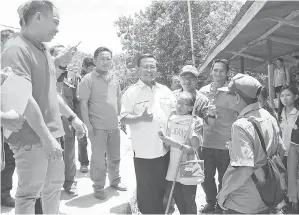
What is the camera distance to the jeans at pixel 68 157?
14.1 ft

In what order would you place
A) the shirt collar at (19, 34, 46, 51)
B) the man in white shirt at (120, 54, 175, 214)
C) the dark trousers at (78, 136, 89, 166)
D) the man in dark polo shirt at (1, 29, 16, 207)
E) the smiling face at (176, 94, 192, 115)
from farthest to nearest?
the dark trousers at (78, 136, 89, 166), the man in dark polo shirt at (1, 29, 16, 207), the man in white shirt at (120, 54, 175, 214), the smiling face at (176, 94, 192, 115), the shirt collar at (19, 34, 46, 51)

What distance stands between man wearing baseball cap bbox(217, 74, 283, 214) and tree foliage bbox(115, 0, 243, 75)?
20.8m

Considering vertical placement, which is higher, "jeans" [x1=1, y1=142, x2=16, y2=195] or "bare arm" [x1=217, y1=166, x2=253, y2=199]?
"bare arm" [x1=217, y1=166, x2=253, y2=199]

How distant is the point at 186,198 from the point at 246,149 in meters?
1.13

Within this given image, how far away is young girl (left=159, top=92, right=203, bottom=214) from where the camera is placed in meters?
3.03

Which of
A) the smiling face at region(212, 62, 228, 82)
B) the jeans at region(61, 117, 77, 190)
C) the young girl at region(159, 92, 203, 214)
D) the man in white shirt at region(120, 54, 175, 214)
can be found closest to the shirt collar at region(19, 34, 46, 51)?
the man in white shirt at region(120, 54, 175, 214)

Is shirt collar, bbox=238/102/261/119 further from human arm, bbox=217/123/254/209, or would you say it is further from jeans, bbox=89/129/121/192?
jeans, bbox=89/129/121/192

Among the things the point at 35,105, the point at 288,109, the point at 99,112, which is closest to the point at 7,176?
the point at 99,112

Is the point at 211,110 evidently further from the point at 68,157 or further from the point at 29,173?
the point at 68,157

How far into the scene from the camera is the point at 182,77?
3756 millimetres

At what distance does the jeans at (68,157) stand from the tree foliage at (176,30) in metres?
19.1

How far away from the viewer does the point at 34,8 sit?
2426 mm

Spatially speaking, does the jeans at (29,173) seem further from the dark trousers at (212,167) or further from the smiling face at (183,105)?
the dark trousers at (212,167)

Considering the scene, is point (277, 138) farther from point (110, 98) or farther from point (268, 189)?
point (110, 98)
